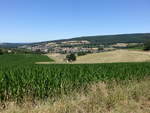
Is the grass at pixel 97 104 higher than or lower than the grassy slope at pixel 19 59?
higher

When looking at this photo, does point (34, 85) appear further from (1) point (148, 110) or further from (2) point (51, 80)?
(1) point (148, 110)

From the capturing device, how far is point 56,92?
8.59m

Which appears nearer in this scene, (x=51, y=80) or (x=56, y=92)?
(x=56, y=92)

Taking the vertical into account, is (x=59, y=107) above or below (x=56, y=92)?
above

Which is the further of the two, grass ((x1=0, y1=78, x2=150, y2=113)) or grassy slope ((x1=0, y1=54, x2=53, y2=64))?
grassy slope ((x1=0, y1=54, x2=53, y2=64))

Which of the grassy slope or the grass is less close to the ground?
the grass

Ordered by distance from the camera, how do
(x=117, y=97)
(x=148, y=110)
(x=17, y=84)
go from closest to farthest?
(x=148, y=110) → (x=117, y=97) → (x=17, y=84)

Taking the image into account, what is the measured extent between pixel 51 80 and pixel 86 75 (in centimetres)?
290

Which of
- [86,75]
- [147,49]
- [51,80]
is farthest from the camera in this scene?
[147,49]

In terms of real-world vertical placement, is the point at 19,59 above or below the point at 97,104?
below

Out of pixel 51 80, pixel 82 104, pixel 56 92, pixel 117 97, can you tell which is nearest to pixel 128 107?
pixel 117 97

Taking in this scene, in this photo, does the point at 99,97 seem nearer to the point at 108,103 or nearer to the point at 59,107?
the point at 108,103

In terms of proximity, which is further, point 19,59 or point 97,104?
point 19,59

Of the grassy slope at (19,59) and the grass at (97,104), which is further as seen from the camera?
the grassy slope at (19,59)
